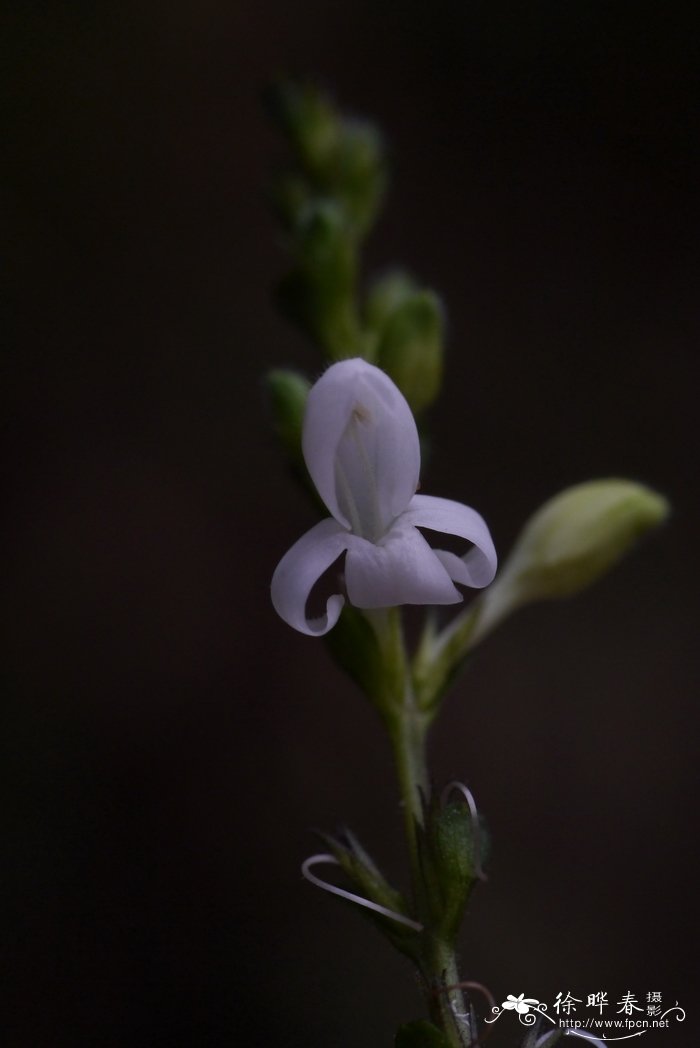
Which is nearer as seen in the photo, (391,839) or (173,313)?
(391,839)

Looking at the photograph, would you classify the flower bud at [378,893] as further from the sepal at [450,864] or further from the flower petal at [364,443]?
the flower petal at [364,443]

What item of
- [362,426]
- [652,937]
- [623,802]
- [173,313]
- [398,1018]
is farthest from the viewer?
[173,313]

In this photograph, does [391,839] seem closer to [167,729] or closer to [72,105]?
[167,729]

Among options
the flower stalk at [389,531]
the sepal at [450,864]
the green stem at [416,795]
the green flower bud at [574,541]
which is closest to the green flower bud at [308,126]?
the flower stalk at [389,531]

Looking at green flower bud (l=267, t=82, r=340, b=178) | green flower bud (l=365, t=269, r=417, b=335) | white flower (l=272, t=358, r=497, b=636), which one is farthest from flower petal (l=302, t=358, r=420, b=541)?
green flower bud (l=267, t=82, r=340, b=178)

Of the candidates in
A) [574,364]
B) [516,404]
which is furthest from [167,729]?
[574,364]

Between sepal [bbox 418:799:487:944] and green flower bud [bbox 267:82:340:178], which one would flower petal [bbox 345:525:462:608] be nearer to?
sepal [bbox 418:799:487:944]

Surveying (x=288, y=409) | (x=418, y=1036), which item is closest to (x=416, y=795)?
(x=418, y=1036)

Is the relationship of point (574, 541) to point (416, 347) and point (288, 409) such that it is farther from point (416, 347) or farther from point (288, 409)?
point (288, 409)
